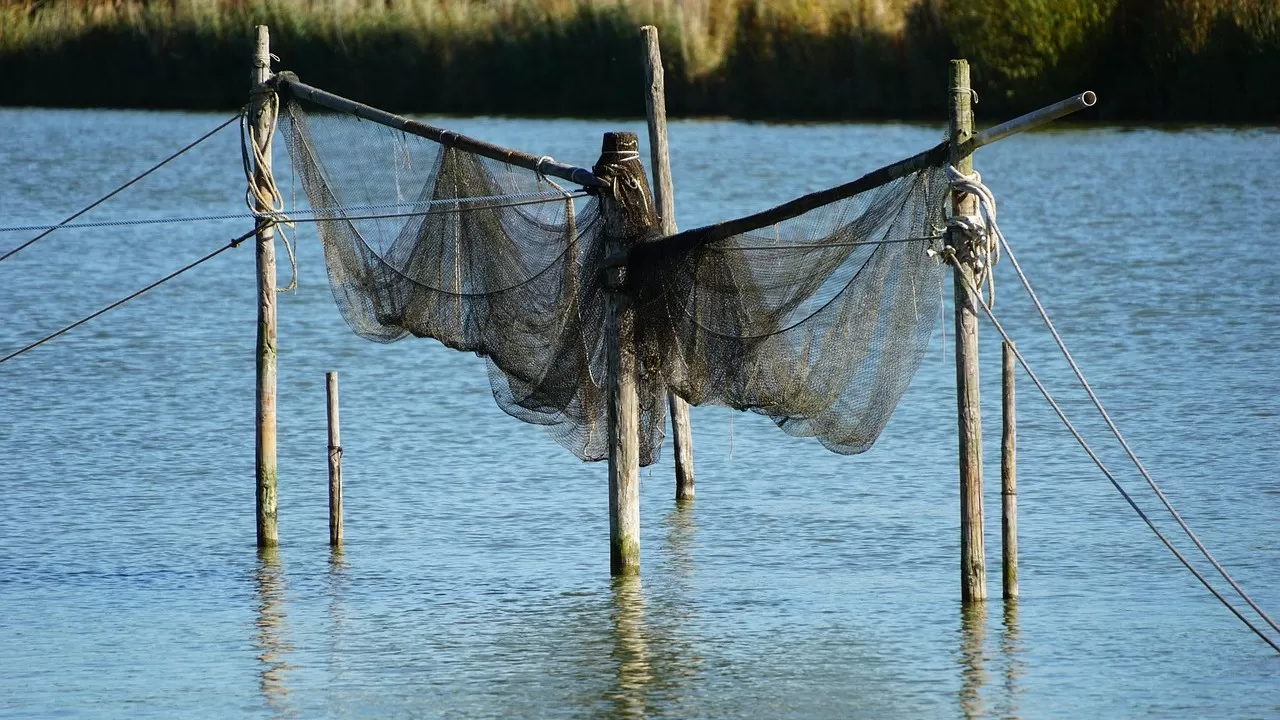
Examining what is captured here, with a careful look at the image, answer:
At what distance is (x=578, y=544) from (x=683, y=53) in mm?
27914

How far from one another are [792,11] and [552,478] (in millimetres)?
26278

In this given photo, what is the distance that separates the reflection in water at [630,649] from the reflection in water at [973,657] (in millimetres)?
1382

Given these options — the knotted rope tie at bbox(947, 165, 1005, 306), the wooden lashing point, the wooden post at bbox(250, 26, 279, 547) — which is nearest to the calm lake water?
the wooden post at bbox(250, 26, 279, 547)

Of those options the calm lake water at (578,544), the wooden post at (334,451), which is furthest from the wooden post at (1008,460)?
the wooden post at (334,451)

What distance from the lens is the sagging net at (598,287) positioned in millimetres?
9336

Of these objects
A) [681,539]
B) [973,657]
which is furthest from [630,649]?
[681,539]

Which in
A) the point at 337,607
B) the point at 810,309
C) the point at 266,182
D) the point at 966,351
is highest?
the point at 266,182

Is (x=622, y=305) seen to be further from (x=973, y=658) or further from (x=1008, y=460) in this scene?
(x=973, y=658)

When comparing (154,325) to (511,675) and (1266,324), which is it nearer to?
(1266,324)

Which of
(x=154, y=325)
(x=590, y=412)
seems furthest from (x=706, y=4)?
(x=590, y=412)

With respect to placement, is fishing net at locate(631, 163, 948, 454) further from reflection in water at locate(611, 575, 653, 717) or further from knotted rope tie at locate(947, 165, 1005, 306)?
reflection in water at locate(611, 575, 653, 717)

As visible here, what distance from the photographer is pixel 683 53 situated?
39.0 meters

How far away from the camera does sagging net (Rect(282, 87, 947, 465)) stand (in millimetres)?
9336

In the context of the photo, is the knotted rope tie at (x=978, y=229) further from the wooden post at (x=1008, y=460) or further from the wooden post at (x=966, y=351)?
the wooden post at (x=1008, y=460)
